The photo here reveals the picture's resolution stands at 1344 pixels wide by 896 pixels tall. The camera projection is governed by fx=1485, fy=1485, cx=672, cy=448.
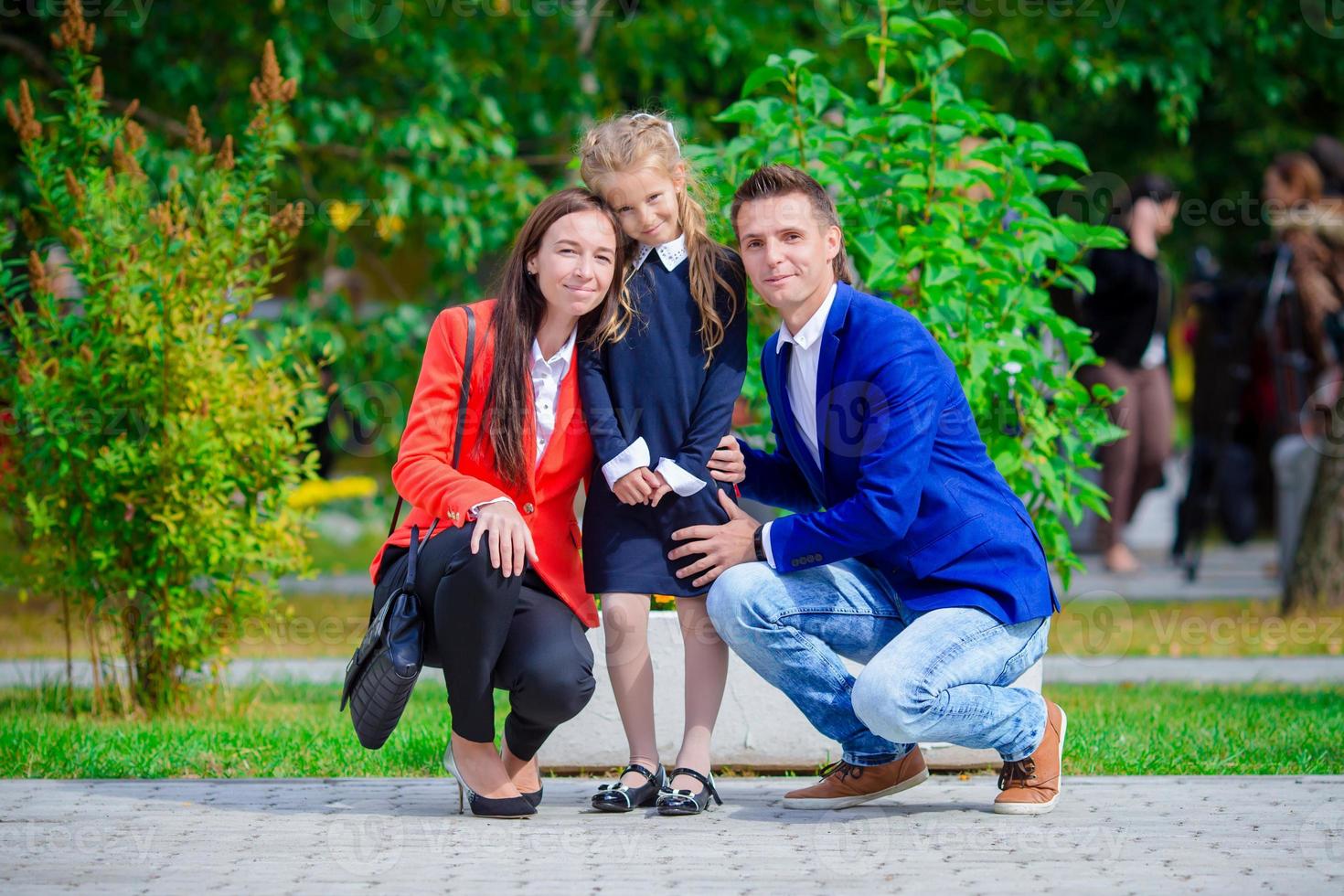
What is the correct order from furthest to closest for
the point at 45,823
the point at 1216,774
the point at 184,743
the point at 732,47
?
the point at 732,47 → the point at 184,743 → the point at 1216,774 → the point at 45,823

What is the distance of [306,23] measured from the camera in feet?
24.8

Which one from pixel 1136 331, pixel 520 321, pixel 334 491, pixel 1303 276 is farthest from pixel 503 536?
pixel 334 491

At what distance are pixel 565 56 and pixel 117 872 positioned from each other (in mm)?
6237

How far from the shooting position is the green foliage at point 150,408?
492 centimetres

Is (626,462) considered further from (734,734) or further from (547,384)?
(734,734)

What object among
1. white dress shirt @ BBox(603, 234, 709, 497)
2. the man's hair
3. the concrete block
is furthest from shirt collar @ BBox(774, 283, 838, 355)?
the concrete block

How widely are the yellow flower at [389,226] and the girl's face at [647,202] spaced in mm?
3457

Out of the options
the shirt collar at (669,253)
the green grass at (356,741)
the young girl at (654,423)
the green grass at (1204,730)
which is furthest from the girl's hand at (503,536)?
the green grass at (1204,730)

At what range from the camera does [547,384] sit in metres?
3.89

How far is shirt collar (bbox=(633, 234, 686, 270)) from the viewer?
392cm

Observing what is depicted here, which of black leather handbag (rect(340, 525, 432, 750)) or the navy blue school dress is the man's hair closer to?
the navy blue school dress

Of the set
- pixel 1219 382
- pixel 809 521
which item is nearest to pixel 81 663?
pixel 809 521

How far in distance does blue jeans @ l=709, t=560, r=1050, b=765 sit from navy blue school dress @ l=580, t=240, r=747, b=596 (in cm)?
21

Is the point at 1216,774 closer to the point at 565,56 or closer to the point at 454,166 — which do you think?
the point at 454,166
